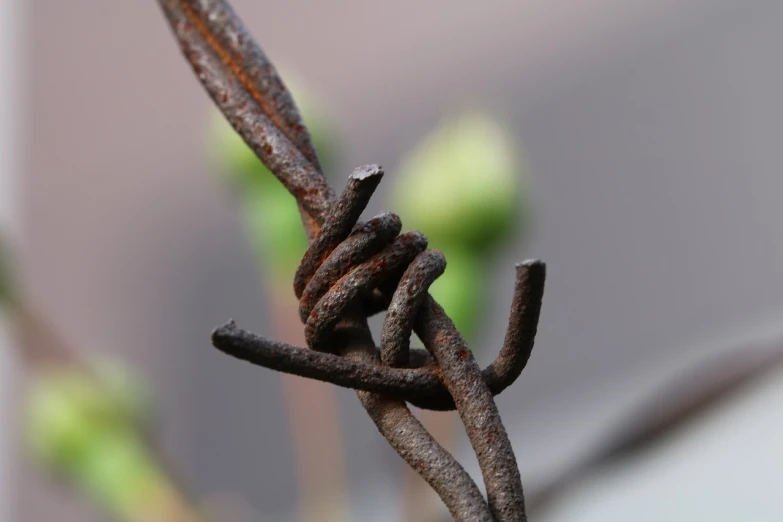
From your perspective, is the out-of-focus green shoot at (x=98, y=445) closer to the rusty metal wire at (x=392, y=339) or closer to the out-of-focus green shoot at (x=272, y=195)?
the out-of-focus green shoot at (x=272, y=195)

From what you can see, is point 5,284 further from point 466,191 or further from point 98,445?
point 466,191

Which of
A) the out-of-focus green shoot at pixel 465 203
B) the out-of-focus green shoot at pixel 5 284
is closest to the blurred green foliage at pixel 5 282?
the out-of-focus green shoot at pixel 5 284

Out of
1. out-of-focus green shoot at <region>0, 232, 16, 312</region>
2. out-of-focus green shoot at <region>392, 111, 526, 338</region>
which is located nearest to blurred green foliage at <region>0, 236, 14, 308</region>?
out-of-focus green shoot at <region>0, 232, 16, 312</region>

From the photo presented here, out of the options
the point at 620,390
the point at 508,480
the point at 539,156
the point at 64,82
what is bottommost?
the point at 508,480

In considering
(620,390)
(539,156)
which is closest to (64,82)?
(539,156)

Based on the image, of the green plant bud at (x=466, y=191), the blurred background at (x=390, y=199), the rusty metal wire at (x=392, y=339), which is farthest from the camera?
the blurred background at (x=390, y=199)

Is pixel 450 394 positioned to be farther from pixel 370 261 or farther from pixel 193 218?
pixel 193 218
